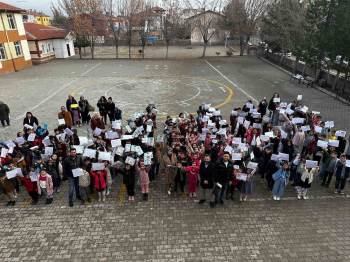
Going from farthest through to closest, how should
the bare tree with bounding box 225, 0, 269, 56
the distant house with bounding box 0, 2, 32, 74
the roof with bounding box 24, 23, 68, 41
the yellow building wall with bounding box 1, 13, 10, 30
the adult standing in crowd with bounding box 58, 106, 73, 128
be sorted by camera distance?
1. the bare tree with bounding box 225, 0, 269, 56
2. the roof with bounding box 24, 23, 68, 41
3. the distant house with bounding box 0, 2, 32, 74
4. the yellow building wall with bounding box 1, 13, 10, 30
5. the adult standing in crowd with bounding box 58, 106, 73, 128

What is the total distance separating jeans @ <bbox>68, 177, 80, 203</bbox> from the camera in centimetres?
938

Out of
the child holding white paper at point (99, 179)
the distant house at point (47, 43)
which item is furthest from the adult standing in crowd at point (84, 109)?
the distant house at point (47, 43)

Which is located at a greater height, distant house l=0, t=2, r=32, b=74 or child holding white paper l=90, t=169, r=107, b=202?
distant house l=0, t=2, r=32, b=74

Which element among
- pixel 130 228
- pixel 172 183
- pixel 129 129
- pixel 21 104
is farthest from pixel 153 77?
pixel 130 228

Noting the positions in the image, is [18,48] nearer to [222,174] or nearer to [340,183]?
[222,174]

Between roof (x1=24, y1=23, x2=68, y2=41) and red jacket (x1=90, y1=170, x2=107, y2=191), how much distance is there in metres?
34.2

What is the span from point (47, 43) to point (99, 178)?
37053mm

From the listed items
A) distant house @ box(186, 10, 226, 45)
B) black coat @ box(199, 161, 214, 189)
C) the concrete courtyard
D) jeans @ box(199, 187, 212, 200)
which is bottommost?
the concrete courtyard

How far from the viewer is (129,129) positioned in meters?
11.8

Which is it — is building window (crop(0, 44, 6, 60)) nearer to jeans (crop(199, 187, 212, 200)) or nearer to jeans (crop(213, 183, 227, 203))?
jeans (crop(199, 187, 212, 200))

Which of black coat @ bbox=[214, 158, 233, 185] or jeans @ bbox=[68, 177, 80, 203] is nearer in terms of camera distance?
black coat @ bbox=[214, 158, 233, 185]

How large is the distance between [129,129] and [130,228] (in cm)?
436

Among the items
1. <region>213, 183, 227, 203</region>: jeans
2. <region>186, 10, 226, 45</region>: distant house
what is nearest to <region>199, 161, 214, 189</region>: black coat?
<region>213, 183, 227, 203</region>: jeans

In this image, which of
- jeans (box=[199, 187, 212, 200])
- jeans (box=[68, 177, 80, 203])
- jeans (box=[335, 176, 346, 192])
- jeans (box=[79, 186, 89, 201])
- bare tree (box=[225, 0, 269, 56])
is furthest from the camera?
bare tree (box=[225, 0, 269, 56])
